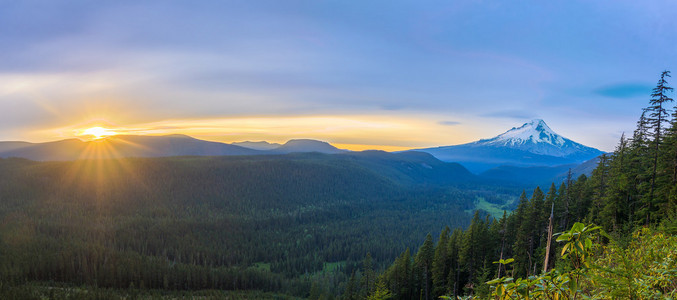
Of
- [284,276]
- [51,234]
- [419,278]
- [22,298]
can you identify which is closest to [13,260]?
[22,298]

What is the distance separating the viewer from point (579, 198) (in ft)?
172

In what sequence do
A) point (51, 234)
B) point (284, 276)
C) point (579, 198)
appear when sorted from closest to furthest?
point (579, 198) → point (284, 276) → point (51, 234)

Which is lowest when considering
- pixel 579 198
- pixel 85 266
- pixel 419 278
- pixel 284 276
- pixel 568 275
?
pixel 284 276

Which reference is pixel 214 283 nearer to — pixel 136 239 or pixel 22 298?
pixel 22 298

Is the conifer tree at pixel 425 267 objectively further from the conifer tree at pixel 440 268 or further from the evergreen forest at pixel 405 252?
the conifer tree at pixel 440 268

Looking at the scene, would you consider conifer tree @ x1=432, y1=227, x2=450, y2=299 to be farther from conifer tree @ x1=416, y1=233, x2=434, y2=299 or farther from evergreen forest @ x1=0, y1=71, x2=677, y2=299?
conifer tree @ x1=416, y1=233, x2=434, y2=299

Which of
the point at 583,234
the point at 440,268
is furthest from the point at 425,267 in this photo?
the point at 583,234

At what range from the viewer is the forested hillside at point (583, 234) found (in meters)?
11.4

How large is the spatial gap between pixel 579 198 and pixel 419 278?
110 ft

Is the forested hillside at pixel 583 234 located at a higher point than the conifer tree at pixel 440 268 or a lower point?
higher

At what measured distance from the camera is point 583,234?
4.87 metres

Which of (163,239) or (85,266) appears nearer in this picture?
(85,266)

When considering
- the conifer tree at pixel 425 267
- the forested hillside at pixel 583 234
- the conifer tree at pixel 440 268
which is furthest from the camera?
the conifer tree at pixel 425 267

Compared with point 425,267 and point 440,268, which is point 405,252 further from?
point 440,268
